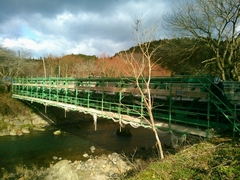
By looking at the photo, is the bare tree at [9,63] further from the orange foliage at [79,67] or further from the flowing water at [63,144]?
the flowing water at [63,144]

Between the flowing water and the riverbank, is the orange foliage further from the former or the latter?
the flowing water

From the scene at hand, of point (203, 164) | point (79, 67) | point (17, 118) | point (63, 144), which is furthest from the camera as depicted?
point (79, 67)

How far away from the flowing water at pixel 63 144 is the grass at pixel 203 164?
730 cm

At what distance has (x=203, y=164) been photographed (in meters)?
4.48

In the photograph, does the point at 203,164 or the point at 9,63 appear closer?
the point at 203,164

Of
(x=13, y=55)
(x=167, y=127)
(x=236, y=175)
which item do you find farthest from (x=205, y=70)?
(x=13, y=55)

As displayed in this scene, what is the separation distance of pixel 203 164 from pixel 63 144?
1113cm

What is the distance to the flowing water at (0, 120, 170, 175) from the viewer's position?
11.4 meters

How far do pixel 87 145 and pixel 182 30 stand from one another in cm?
989

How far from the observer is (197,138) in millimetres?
6566

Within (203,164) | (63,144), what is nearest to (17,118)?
(63,144)

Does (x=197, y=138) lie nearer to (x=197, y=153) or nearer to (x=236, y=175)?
(x=197, y=153)

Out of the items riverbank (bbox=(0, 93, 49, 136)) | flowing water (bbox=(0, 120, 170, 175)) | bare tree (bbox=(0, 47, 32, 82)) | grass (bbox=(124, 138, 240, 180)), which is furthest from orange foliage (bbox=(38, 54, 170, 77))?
grass (bbox=(124, 138, 240, 180))

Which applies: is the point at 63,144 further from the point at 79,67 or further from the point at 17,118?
the point at 79,67
